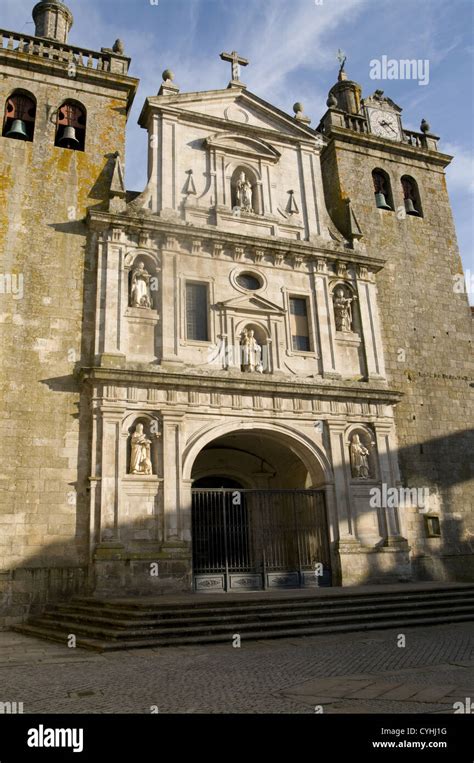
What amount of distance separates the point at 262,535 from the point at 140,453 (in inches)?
148

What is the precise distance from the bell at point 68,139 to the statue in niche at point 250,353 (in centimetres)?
709

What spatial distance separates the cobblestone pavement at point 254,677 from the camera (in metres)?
5.60

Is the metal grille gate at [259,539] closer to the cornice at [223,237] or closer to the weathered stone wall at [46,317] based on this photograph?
the weathered stone wall at [46,317]

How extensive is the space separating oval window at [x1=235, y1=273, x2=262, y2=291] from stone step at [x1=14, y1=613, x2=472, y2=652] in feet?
31.1

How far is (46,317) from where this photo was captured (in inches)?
589

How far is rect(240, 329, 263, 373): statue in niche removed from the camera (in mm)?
16188

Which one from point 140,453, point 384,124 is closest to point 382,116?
point 384,124

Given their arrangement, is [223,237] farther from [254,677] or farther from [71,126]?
[254,677]

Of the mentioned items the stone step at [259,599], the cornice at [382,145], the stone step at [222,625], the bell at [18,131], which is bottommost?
the stone step at [222,625]

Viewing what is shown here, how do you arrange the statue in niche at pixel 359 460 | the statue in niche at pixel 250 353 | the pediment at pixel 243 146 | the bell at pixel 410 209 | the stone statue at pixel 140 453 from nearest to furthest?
the stone statue at pixel 140 453 → the statue in niche at pixel 250 353 → the statue in niche at pixel 359 460 → the pediment at pixel 243 146 → the bell at pixel 410 209

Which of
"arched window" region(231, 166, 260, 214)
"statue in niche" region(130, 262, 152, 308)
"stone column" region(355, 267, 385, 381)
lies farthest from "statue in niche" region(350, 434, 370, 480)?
"arched window" region(231, 166, 260, 214)

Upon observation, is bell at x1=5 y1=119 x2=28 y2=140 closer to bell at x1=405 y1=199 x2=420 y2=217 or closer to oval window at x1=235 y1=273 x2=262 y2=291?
oval window at x1=235 y1=273 x2=262 y2=291

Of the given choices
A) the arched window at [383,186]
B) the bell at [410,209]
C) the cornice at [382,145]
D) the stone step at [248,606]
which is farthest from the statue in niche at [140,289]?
the bell at [410,209]

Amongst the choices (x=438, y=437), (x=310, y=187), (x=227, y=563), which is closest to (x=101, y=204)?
(x=310, y=187)
